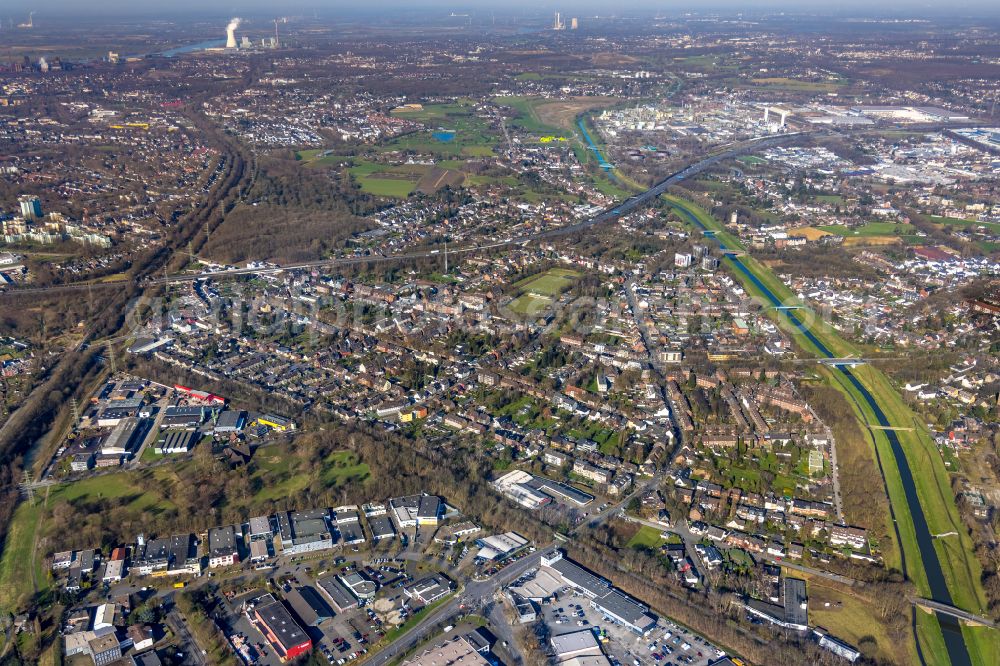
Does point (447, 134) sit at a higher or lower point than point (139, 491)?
higher

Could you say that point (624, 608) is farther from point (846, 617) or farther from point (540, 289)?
point (540, 289)

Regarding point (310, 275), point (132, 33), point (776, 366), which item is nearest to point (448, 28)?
point (132, 33)

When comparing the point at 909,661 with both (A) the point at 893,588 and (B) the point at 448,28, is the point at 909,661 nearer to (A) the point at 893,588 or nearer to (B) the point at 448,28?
(A) the point at 893,588

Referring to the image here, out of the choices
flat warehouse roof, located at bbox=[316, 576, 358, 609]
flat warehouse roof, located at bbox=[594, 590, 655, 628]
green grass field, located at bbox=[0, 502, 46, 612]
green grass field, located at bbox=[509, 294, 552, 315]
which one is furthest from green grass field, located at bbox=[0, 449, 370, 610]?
green grass field, located at bbox=[509, 294, 552, 315]

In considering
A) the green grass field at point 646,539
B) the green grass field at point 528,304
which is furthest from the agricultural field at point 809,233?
the green grass field at point 646,539

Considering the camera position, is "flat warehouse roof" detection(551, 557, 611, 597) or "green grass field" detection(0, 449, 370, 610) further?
"green grass field" detection(0, 449, 370, 610)

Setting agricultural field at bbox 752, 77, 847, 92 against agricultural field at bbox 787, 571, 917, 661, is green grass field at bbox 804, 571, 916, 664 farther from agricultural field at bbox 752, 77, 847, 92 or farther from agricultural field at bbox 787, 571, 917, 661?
agricultural field at bbox 752, 77, 847, 92

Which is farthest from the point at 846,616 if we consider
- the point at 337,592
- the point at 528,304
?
the point at 528,304
